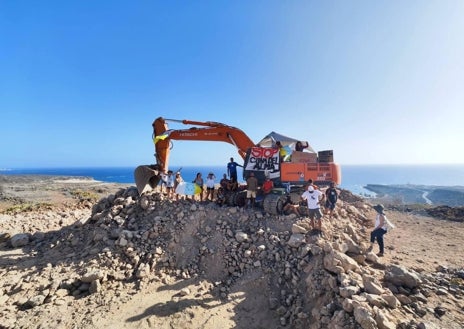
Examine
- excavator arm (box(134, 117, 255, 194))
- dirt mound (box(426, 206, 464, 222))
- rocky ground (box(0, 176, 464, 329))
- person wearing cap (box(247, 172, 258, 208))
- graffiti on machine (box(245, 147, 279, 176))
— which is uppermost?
excavator arm (box(134, 117, 255, 194))

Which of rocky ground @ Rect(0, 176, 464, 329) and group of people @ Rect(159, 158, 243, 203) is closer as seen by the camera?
rocky ground @ Rect(0, 176, 464, 329)

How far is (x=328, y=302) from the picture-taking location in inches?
196

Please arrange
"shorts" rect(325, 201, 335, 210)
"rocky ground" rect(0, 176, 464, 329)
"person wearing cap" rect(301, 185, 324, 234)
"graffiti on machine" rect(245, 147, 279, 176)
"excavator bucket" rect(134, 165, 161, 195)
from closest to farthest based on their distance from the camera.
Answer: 1. "rocky ground" rect(0, 176, 464, 329)
2. "person wearing cap" rect(301, 185, 324, 234)
3. "shorts" rect(325, 201, 335, 210)
4. "graffiti on machine" rect(245, 147, 279, 176)
5. "excavator bucket" rect(134, 165, 161, 195)

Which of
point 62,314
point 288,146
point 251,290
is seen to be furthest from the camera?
point 288,146

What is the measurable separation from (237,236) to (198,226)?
4.52ft

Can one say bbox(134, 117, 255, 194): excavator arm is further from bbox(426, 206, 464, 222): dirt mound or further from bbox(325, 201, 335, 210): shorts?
bbox(426, 206, 464, 222): dirt mound

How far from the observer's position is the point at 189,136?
10281 millimetres

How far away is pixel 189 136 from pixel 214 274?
18.1 ft

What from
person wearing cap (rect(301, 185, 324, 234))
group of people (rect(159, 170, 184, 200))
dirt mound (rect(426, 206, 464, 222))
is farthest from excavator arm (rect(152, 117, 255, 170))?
dirt mound (rect(426, 206, 464, 222))

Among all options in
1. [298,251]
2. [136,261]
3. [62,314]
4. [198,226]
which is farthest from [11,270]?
[298,251]

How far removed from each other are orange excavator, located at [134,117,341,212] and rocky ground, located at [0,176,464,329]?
4.25ft

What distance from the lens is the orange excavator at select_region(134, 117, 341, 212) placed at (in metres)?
8.91

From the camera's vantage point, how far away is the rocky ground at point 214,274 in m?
4.93

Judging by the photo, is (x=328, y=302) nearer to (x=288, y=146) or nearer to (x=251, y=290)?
(x=251, y=290)
